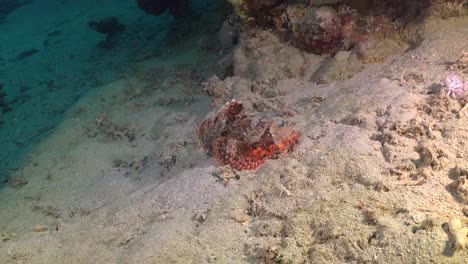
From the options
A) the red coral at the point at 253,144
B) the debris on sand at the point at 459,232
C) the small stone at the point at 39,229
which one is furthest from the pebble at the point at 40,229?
the debris on sand at the point at 459,232

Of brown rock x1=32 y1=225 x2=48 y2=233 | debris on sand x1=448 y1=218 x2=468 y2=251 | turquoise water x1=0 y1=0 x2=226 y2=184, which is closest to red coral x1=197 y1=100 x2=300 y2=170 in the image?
debris on sand x1=448 y1=218 x2=468 y2=251

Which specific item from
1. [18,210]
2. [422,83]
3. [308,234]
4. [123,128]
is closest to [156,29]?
[123,128]

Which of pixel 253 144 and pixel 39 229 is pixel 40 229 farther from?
pixel 253 144

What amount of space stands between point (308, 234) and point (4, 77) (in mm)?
14250

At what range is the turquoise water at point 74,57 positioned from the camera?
8.71m

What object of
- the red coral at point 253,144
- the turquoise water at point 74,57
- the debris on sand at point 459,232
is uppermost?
the debris on sand at point 459,232

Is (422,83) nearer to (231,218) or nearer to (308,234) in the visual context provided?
(308,234)

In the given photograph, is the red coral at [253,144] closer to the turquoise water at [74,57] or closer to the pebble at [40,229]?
the pebble at [40,229]

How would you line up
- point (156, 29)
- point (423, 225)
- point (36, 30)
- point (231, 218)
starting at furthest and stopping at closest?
point (36, 30) < point (156, 29) < point (231, 218) < point (423, 225)

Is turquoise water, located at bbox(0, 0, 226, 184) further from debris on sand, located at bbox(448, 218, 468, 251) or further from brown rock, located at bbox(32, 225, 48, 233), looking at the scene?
debris on sand, located at bbox(448, 218, 468, 251)

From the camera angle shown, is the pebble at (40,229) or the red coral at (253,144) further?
A: the pebble at (40,229)

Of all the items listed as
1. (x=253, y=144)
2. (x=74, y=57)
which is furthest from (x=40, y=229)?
(x=74, y=57)

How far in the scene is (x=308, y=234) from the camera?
8.51 feet

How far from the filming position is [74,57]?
12.8 metres
